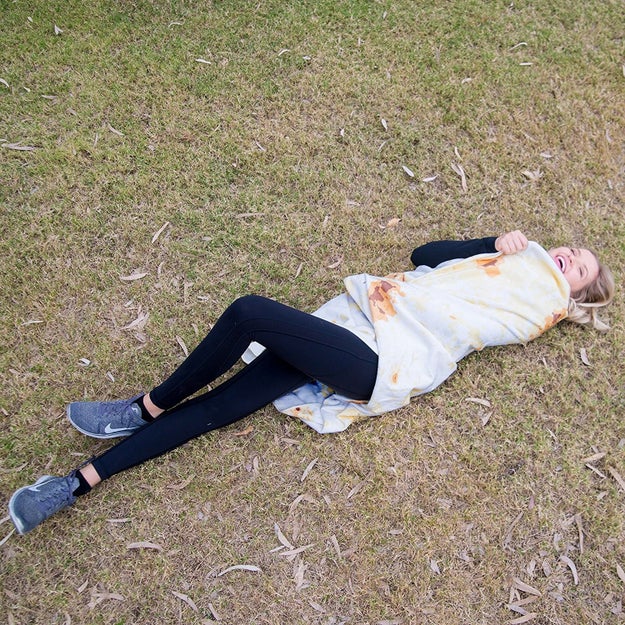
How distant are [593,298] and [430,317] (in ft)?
4.53

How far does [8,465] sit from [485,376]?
11.5ft

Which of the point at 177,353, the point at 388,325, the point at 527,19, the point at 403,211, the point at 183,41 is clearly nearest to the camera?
the point at 388,325

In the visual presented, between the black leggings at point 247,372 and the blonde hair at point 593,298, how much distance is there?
5.59ft

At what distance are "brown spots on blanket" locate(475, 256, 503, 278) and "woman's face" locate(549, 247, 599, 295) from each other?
18.8 inches

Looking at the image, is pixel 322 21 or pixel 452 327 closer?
pixel 452 327

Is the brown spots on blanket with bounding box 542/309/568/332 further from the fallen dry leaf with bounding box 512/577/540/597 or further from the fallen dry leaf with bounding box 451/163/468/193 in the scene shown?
the fallen dry leaf with bounding box 512/577/540/597

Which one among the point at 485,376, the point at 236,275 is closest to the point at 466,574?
the point at 485,376

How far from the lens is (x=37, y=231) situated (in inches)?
179

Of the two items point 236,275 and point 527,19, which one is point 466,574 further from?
point 527,19

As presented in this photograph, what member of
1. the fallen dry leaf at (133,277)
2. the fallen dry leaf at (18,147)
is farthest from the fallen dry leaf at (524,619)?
the fallen dry leaf at (18,147)

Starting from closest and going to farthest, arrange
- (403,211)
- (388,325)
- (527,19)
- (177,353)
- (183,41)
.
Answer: (388,325) < (177,353) < (403,211) < (183,41) < (527,19)

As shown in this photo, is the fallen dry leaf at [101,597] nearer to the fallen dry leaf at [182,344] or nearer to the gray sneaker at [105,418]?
the gray sneaker at [105,418]

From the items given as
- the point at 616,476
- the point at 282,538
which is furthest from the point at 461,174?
the point at 282,538

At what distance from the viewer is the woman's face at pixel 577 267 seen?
13.3ft
